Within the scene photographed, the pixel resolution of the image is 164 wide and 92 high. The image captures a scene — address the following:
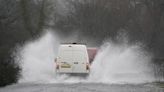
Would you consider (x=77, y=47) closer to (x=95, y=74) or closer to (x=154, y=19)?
(x=95, y=74)

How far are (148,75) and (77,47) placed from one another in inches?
368

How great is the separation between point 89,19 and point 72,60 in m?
45.5

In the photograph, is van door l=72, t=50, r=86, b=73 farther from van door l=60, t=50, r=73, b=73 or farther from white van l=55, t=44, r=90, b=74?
van door l=60, t=50, r=73, b=73

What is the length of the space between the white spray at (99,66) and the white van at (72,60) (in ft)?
1.59

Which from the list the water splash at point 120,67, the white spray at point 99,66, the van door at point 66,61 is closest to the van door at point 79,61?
the van door at point 66,61

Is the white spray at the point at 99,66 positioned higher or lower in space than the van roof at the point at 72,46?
lower

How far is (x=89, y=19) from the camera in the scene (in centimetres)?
8038

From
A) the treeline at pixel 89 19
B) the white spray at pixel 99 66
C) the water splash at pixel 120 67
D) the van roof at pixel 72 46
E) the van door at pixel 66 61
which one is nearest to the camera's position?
the van door at pixel 66 61

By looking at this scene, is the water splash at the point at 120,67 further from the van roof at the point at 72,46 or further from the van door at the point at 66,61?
the van roof at the point at 72,46

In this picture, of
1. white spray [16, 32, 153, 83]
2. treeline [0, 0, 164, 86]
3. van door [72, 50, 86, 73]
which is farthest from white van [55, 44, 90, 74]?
treeline [0, 0, 164, 86]

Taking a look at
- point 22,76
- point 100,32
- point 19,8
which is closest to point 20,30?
point 19,8

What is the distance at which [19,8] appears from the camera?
6731cm

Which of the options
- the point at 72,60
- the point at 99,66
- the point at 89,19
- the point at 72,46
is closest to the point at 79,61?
the point at 72,60

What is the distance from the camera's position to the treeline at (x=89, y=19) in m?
63.7
